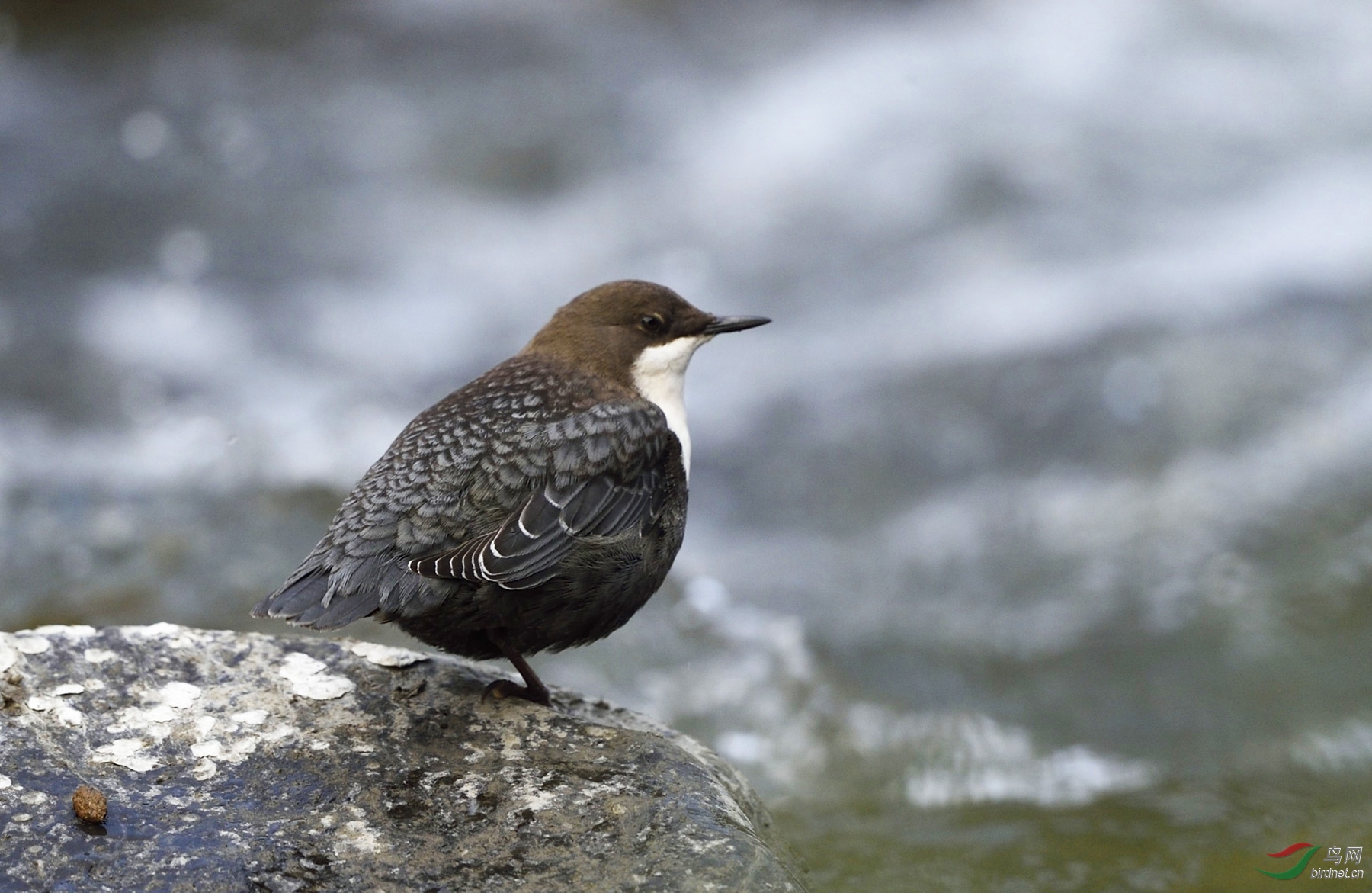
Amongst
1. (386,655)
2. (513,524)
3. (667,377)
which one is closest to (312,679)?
(386,655)

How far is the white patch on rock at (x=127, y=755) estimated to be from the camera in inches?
114

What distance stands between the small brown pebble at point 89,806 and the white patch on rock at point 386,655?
94cm

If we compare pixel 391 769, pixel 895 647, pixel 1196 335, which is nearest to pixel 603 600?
pixel 391 769

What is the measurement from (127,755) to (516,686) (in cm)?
92

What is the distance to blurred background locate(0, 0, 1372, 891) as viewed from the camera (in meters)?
6.24

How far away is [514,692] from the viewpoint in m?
3.43

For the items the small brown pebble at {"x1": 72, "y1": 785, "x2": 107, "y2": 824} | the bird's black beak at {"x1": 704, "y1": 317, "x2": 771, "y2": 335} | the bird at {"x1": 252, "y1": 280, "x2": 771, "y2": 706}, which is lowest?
the small brown pebble at {"x1": 72, "y1": 785, "x2": 107, "y2": 824}

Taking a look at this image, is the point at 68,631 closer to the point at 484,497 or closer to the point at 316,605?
the point at 316,605

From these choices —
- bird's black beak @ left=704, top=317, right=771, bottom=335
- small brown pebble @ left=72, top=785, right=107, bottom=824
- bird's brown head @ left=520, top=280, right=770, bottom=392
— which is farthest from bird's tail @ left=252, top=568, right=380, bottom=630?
bird's black beak @ left=704, top=317, right=771, bottom=335

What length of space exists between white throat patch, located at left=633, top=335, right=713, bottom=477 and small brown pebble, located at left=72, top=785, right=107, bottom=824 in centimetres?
186

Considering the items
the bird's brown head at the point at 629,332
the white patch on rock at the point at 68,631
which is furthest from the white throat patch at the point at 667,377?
the white patch on rock at the point at 68,631

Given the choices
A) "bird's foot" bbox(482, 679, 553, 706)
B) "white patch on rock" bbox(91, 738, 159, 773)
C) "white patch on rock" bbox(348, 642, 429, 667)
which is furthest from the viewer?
"white patch on rock" bbox(348, 642, 429, 667)

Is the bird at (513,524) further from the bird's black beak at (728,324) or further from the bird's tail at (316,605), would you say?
the bird's black beak at (728,324)

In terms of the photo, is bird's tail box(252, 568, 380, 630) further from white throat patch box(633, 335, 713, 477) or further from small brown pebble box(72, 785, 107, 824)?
white throat patch box(633, 335, 713, 477)
